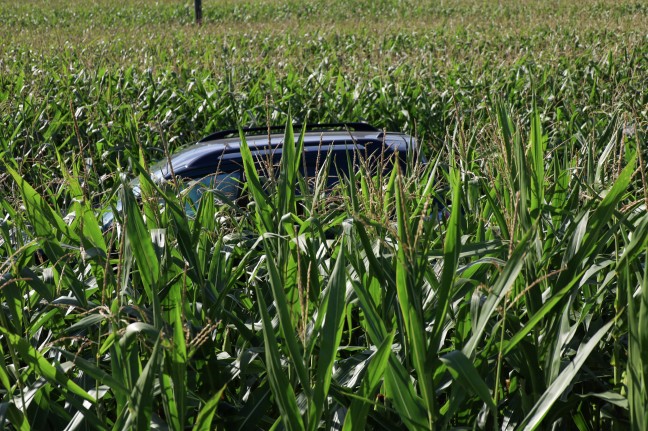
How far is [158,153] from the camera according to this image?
8625 millimetres

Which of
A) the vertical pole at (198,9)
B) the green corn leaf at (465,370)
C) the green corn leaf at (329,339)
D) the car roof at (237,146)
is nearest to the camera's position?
the green corn leaf at (465,370)

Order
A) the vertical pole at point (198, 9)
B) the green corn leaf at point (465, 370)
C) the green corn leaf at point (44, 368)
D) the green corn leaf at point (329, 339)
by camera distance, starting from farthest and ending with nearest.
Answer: the vertical pole at point (198, 9) → the green corn leaf at point (44, 368) → the green corn leaf at point (329, 339) → the green corn leaf at point (465, 370)

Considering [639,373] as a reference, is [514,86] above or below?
below

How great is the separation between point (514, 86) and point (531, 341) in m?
8.53

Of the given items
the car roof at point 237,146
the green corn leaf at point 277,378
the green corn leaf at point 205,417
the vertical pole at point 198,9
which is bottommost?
the vertical pole at point 198,9

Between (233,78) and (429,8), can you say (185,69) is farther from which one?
(429,8)

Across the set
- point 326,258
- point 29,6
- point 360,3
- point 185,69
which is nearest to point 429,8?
point 360,3

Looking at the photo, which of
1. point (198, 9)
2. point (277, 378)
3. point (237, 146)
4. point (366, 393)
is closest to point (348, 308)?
point (366, 393)

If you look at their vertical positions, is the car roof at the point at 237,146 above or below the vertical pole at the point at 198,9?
above

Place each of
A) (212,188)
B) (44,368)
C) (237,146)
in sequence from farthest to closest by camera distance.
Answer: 1. (237,146)
2. (212,188)
3. (44,368)

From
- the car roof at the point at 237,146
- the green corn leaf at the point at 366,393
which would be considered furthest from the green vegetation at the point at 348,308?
the car roof at the point at 237,146

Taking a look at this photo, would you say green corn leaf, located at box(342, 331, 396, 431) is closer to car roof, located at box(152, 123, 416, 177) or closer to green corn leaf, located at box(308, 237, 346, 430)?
green corn leaf, located at box(308, 237, 346, 430)

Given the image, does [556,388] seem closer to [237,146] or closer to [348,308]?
[348,308]

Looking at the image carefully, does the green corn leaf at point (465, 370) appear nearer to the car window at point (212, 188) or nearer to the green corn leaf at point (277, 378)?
the green corn leaf at point (277, 378)
